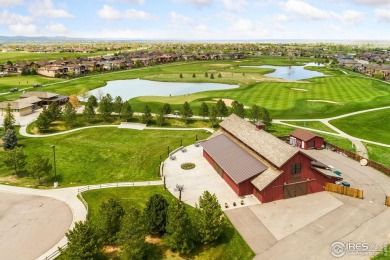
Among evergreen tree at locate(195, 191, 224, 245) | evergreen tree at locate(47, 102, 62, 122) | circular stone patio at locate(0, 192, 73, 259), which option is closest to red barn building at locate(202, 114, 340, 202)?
evergreen tree at locate(195, 191, 224, 245)

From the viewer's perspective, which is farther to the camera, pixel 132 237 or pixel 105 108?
pixel 105 108

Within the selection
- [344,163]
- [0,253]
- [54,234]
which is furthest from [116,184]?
[344,163]

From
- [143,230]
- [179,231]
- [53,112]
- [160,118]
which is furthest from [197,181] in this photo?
[53,112]

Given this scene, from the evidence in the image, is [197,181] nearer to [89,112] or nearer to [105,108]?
[105,108]

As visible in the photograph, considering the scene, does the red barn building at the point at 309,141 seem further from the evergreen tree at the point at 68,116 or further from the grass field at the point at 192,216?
the evergreen tree at the point at 68,116

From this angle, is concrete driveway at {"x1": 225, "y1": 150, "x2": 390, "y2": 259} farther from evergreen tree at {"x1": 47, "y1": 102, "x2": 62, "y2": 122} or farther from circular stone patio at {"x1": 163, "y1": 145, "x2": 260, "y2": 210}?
evergreen tree at {"x1": 47, "y1": 102, "x2": 62, "y2": 122}

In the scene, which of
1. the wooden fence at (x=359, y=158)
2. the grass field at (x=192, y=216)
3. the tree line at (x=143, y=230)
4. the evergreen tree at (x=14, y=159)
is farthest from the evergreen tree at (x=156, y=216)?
the wooden fence at (x=359, y=158)

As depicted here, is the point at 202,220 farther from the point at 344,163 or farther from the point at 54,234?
the point at 344,163
